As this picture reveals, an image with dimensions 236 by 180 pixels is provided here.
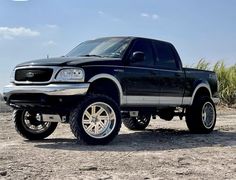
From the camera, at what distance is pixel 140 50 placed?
988cm

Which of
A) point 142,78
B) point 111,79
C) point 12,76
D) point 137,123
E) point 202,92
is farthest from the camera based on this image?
point 137,123

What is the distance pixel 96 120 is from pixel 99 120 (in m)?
0.06

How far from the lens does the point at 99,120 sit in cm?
855

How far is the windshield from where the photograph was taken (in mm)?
9422

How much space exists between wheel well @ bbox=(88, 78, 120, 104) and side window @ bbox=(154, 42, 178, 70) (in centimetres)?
148

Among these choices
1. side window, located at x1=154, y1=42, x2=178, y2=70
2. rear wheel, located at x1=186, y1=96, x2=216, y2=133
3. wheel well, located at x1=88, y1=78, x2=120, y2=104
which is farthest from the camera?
rear wheel, located at x1=186, y1=96, x2=216, y2=133

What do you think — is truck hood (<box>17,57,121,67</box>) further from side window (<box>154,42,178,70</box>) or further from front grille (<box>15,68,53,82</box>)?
side window (<box>154,42,178,70</box>)

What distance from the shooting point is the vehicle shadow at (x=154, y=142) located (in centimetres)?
818

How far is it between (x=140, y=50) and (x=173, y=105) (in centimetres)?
151

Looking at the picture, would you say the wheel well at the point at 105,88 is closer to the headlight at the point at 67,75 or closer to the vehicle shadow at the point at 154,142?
the headlight at the point at 67,75

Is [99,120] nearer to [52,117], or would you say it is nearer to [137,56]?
[52,117]

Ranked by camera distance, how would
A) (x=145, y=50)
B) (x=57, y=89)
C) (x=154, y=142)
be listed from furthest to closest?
(x=145, y=50), (x=154, y=142), (x=57, y=89)

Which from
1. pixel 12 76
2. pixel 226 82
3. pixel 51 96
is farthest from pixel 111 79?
pixel 226 82

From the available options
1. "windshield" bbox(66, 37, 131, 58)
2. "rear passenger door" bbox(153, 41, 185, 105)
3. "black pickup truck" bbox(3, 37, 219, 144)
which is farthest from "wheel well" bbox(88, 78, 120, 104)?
"rear passenger door" bbox(153, 41, 185, 105)
